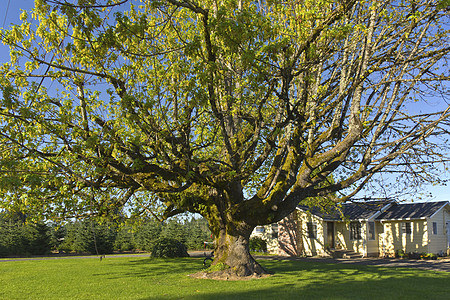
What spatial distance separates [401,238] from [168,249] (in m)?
17.7

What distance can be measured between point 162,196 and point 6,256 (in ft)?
72.5

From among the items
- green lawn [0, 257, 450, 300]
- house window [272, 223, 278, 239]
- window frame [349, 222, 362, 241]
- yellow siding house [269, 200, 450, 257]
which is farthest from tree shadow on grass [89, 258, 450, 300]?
house window [272, 223, 278, 239]

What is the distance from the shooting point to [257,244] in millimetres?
31594

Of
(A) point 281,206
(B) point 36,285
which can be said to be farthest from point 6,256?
(A) point 281,206

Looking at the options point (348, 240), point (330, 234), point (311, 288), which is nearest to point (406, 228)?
point (348, 240)

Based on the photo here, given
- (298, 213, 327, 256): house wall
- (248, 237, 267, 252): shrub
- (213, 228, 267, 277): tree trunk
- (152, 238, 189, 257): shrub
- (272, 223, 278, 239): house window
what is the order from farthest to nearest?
(272, 223, 278, 239): house window
(248, 237, 267, 252): shrub
(298, 213, 327, 256): house wall
(152, 238, 189, 257): shrub
(213, 228, 267, 277): tree trunk

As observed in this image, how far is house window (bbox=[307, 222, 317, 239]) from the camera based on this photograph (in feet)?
95.0

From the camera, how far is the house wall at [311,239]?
92.6 feet

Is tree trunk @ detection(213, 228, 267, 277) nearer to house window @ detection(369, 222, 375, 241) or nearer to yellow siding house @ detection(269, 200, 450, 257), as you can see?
yellow siding house @ detection(269, 200, 450, 257)

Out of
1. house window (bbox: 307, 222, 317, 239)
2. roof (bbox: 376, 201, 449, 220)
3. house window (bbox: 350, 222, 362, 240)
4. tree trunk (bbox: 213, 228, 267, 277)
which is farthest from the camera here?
house window (bbox: 307, 222, 317, 239)

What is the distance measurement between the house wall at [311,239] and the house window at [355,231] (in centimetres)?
239

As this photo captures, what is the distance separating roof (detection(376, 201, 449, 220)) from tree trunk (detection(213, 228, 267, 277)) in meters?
17.5

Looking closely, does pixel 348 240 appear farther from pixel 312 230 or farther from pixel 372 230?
pixel 312 230

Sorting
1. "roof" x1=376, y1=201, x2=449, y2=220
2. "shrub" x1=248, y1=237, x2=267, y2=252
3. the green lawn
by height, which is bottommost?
"shrub" x1=248, y1=237, x2=267, y2=252
